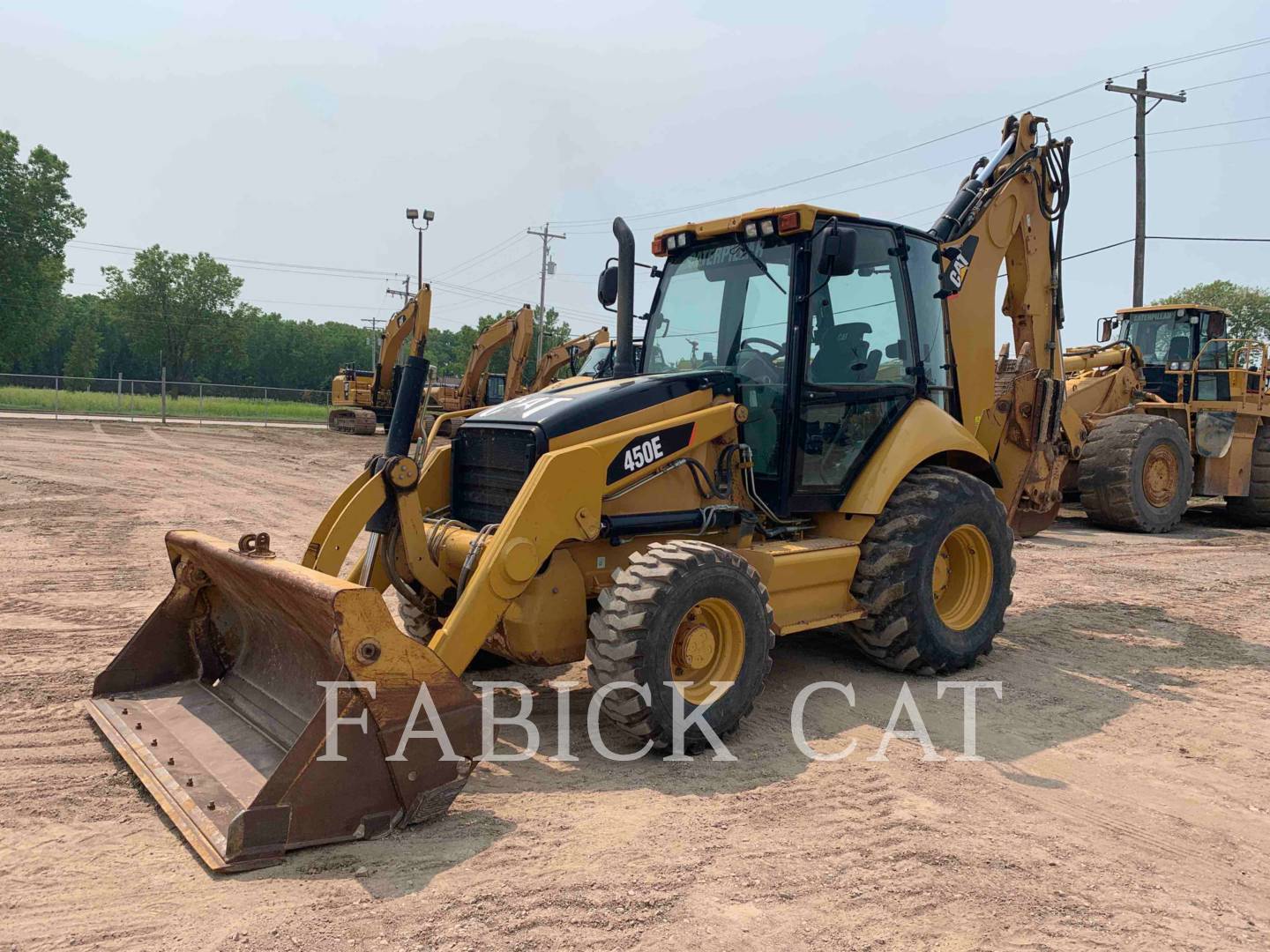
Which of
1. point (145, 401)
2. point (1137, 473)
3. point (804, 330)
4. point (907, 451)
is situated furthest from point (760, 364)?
point (145, 401)

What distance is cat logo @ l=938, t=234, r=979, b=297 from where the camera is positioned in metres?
6.25

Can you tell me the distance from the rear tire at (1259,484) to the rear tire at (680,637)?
520 inches

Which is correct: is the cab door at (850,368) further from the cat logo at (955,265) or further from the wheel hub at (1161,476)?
the wheel hub at (1161,476)

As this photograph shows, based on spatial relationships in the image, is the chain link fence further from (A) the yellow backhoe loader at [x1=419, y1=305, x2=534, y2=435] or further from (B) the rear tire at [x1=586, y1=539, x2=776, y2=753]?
(B) the rear tire at [x1=586, y1=539, x2=776, y2=753]

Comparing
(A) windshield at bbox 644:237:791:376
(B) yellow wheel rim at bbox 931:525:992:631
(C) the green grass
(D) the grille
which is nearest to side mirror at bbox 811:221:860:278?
(A) windshield at bbox 644:237:791:376

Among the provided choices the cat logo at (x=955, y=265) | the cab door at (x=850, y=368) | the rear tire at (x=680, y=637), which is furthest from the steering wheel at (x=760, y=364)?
the cat logo at (x=955, y=265)

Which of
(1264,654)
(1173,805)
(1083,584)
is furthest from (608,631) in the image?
(1083,584)

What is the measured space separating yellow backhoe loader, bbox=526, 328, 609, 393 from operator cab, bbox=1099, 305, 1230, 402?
32.8ft

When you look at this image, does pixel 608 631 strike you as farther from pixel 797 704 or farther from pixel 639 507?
pixel 797 704

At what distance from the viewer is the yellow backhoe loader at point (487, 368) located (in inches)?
894

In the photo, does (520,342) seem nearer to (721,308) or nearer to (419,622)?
(721,308)

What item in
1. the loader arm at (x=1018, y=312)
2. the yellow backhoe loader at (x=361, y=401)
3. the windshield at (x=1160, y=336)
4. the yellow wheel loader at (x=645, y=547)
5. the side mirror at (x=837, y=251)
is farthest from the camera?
the yellow backhoe loader at (x=361, y=401)

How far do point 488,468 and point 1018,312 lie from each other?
178 inches

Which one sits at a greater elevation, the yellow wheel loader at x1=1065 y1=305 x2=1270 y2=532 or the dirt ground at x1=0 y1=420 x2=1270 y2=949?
the yellow wheel loader at x1=1065 y1=305 x2=1270 y2=532
